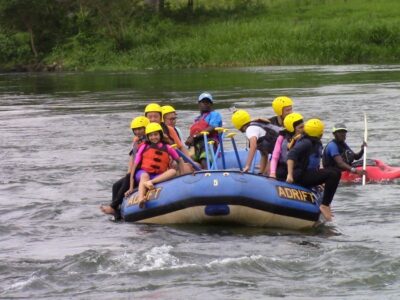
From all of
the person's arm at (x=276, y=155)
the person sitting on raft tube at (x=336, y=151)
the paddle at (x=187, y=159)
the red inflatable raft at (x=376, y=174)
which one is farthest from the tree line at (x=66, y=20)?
the person's arm at (x=276, y=155)

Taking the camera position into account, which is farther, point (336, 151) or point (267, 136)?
point (336, 151)

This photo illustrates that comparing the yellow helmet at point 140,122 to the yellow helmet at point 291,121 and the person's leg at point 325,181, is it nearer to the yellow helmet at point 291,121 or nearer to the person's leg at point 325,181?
the yellow helmet at point 291,121

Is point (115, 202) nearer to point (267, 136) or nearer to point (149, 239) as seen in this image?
point (149, 239)

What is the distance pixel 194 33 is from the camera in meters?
48.1

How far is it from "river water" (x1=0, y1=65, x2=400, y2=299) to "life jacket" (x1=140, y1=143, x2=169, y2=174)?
0.74 metres

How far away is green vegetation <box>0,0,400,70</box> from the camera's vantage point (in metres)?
42.4

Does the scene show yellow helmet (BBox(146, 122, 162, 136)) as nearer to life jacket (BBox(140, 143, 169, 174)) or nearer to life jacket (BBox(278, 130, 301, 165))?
life jacket (BBox(140, 143, 169, 174))

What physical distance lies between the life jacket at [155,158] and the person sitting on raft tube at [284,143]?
4.29 feet

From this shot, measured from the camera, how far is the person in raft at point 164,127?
11172 millimetres

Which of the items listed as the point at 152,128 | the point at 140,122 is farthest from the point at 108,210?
the point at 152,128

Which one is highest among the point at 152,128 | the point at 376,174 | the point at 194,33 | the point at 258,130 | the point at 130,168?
the point at 152,128

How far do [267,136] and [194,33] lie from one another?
37.8 m

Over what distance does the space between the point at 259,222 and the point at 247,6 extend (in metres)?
44.4

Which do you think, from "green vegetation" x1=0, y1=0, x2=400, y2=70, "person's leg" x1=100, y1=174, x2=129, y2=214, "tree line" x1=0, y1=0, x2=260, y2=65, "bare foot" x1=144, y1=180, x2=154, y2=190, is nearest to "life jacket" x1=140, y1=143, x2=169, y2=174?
"bare foot" x1=144, y1=180, x2=154, y2=190
